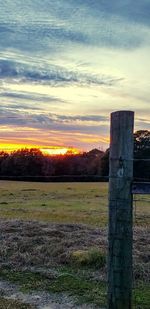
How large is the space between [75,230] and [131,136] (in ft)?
23.0

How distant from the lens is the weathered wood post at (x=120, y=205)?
→ 14.9 ft

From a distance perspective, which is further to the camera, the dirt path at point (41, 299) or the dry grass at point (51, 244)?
the dry grass at point (51, 244)

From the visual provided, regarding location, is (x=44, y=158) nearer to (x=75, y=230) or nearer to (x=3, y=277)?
(x=75, y=230)

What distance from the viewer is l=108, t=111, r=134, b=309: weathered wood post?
4.55 meters

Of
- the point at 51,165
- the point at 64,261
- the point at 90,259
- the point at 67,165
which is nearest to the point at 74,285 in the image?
the point at 90,259

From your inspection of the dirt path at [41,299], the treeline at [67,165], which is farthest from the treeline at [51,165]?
the dirt path at [41,299]

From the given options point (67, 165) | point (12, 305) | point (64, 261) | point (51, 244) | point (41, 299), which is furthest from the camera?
point (67, 165)

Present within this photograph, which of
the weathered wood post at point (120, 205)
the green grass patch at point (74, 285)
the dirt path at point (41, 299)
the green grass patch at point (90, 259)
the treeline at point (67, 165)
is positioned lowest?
the dirt path at point (41, 299)

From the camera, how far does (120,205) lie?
4.57 meters

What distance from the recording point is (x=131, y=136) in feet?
15.0

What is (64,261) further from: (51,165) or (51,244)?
(51,165)

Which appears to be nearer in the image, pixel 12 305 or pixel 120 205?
pixel 120 205

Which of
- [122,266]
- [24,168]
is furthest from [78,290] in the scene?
[24,168]

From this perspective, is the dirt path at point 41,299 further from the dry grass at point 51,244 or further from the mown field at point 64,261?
the dry grass at point 51,244
